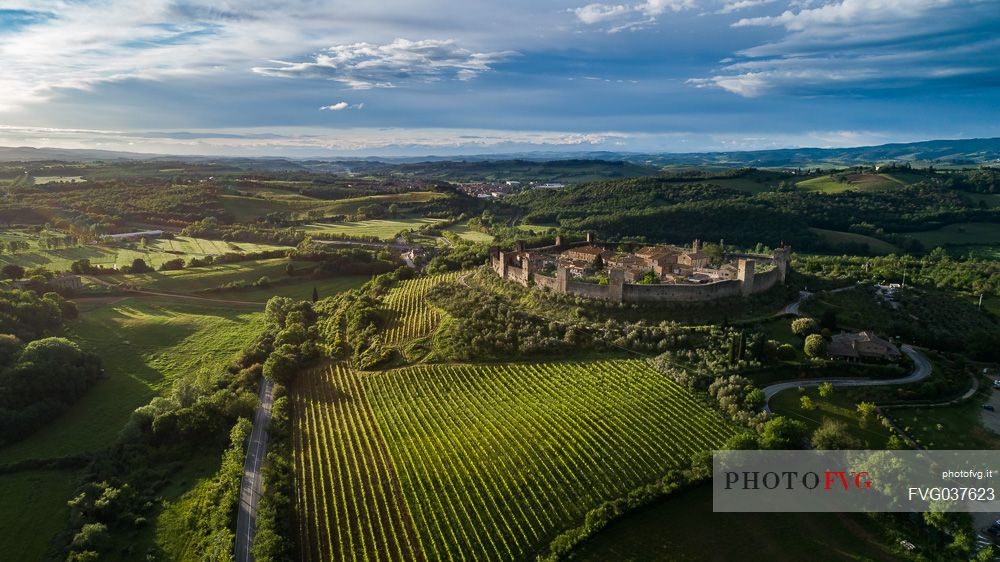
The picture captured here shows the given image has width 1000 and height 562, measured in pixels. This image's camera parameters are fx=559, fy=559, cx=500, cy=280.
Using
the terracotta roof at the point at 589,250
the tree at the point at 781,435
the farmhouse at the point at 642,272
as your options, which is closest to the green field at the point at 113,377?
the farmhouse at the point at 642,272

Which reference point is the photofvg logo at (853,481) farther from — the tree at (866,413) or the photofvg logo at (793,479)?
the tree at (866,413)

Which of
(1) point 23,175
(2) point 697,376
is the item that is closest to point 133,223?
(1) point 23,175

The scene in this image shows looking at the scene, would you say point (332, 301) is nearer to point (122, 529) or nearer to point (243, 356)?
point (243, 356)

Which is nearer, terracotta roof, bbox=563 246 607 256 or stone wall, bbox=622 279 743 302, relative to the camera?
stone wall, bbox=622 279 743 302

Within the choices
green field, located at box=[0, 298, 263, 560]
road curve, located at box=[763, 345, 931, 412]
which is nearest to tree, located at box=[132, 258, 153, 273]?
green field, located at box=[0, 298, 263, 560]

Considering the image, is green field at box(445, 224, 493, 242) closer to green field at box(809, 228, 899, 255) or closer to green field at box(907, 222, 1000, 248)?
green field at box(809, 228, 899, 255)

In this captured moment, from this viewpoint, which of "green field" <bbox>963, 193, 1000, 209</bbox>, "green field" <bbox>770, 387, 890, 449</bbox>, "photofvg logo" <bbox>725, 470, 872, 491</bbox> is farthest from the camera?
"green field" <bbox>963, 193, 1000, 209</bbox>

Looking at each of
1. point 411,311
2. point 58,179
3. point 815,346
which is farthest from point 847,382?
point 58,179
